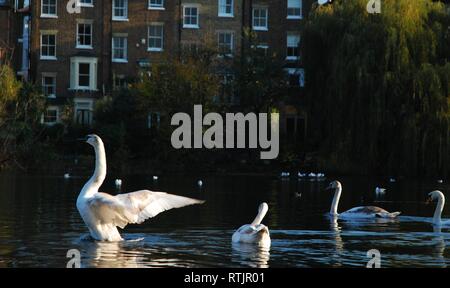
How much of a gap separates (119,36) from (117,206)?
6878 cm

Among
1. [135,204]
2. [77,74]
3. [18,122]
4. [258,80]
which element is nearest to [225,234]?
[135,204]

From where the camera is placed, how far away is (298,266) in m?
21.2

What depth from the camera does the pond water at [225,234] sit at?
865 inches

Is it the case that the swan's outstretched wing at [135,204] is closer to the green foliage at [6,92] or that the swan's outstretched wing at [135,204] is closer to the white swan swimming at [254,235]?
the white swan swimming at [254,235]

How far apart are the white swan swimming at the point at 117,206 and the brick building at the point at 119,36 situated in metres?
65.2

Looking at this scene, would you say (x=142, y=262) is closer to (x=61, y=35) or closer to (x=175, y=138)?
(x=175, y=138)

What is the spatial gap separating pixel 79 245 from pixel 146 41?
6778 centimetres

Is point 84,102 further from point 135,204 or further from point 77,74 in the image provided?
point 135,204

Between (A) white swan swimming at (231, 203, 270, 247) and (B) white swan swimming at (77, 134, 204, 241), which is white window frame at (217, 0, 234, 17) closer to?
(A) white swan swimming at (231, 203, 270, 247)

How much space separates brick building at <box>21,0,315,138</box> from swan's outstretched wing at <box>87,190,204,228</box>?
65782 millimetres

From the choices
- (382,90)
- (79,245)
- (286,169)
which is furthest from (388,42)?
(79,245)

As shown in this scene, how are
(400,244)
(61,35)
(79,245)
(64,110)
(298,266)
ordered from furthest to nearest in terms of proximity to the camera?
(61,35) < (64,110) < (400,244) < (79,245) < (298,266)

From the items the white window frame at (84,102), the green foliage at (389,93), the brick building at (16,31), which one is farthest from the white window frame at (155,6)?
the green foliage at (389,93)

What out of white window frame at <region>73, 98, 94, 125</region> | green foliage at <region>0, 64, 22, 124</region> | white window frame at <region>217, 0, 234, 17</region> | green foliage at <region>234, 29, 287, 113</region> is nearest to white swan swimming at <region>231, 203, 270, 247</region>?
green foliage at <region>0, 64, 22, 124</region>
